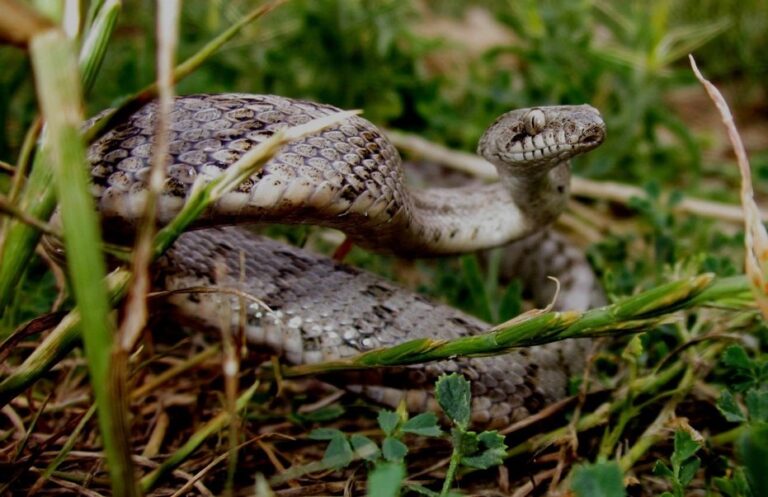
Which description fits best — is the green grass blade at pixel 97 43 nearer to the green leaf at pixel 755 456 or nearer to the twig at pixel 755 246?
the twig at pixel 755 246

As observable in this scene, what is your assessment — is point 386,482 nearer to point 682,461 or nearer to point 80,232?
point 80,232

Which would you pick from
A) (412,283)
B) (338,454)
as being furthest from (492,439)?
(412,283)

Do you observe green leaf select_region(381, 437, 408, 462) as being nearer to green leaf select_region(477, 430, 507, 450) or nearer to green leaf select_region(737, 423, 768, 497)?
green leaf select_region(477, 430, 507, 450)

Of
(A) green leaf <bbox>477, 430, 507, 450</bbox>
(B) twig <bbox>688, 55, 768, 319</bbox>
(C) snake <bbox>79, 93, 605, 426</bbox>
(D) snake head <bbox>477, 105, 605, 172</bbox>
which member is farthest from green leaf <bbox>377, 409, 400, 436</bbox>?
(D) snake head <bbox>477, 105, 605, 172</bbox>

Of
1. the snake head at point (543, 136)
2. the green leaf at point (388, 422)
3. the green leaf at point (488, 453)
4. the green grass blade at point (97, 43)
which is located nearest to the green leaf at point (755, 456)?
the green leaf at point (488, 453)

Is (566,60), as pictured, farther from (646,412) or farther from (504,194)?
(646,412)

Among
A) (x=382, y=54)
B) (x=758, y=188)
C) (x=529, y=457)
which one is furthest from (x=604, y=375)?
(x=758, y=188)
